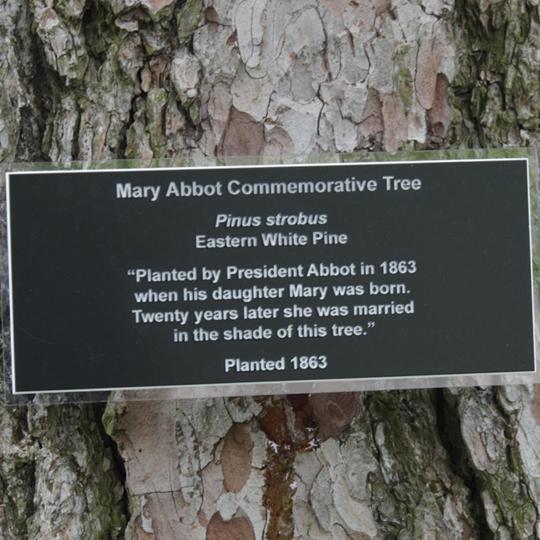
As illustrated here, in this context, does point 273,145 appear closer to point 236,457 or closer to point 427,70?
point 427,70

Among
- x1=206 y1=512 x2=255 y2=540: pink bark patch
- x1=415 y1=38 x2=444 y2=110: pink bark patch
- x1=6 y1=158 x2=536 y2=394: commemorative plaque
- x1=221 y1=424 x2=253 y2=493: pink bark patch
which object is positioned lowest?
x1=206 y1=512 x2=255 y2=540: pink bark patch

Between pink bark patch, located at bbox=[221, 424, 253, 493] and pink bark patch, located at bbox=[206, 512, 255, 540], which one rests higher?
pink bark patch, located at bbox=[221, 424, 253, 493]

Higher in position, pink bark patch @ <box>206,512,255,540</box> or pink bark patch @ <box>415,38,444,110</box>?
pink bark patch @ <box>415,38,444,110</box>

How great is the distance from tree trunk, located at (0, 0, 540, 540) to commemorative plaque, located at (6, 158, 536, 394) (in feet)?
0.23

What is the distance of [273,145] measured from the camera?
4.38ft

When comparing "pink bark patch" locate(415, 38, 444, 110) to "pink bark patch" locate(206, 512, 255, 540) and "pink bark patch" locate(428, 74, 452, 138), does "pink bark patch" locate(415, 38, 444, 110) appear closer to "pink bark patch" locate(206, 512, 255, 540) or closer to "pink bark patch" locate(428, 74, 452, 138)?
"pink bark patch" locate(428, 74, 452, 138)

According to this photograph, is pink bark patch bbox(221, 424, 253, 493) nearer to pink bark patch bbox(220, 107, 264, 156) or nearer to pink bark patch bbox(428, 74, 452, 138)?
pink bark patch bbox(220, 107, 264, 156)

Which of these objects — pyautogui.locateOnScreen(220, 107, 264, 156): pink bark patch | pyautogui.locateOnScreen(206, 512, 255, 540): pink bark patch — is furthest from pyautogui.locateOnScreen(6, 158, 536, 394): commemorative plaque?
pyautogui.locateOnScreen(206, 512, 255, 540): pink bark patch

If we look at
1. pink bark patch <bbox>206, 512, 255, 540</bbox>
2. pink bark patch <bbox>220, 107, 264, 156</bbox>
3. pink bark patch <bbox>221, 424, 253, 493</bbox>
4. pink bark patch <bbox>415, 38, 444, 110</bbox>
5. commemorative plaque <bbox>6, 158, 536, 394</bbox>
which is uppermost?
pink bark patch <bbox>415, 38, 444, 110</bbox>

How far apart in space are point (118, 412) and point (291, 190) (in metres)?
0.41

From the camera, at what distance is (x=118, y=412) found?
52.1 inches

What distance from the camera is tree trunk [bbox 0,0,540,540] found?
4.36ft

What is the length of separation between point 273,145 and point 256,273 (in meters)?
0.20

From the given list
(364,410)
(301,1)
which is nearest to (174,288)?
(364,410)
